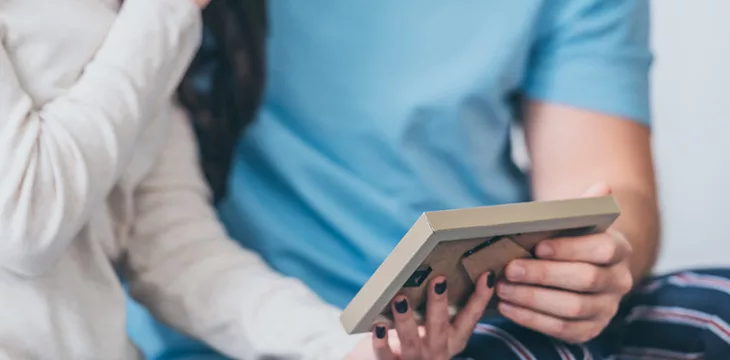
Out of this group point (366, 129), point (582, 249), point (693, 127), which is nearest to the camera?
point (582, 249)

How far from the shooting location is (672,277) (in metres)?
0.70

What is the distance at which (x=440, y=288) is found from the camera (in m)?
0.56

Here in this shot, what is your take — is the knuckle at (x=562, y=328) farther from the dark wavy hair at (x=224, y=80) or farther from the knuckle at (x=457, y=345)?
the dark wavy hair at (x=224, y=80)

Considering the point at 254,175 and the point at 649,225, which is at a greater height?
the point at 649,225

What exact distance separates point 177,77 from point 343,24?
20 centimetres

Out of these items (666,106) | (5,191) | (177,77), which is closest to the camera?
(5,191)

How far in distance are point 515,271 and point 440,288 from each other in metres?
0.05

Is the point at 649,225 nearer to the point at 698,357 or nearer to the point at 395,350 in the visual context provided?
the point at 698,357

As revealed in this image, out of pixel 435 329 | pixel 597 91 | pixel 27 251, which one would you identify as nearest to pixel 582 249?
pixel 435 329

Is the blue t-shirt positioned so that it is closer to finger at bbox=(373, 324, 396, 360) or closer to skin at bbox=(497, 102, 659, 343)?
skin at bbox=(497, 102, 659, 343)

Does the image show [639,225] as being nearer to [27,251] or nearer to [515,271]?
[515,271]

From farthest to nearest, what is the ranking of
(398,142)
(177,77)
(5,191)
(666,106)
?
(666,106) → (398,142) → (177,77) → (5,191)

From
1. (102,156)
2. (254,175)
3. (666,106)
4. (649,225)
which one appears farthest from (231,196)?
(666,106)

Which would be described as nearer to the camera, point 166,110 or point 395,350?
point 395,350
